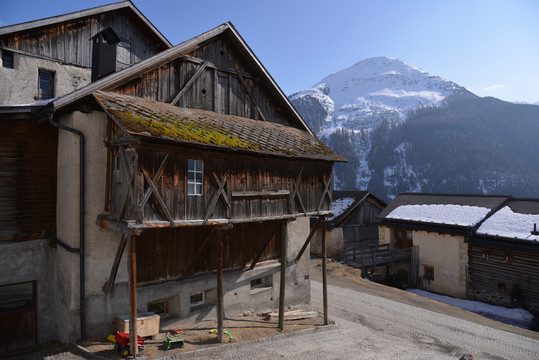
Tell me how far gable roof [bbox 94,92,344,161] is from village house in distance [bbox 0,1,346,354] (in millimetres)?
77

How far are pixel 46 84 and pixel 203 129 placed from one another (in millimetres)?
8826

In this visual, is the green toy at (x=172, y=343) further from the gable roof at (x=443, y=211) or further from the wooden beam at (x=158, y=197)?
the gable roof at (x=443, y=211)

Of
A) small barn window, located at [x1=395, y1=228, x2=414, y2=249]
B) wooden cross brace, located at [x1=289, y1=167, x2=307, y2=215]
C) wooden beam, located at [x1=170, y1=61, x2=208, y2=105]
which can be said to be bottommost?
small barn window, located at [x1=395, y1=228, x2=414, y2=249]

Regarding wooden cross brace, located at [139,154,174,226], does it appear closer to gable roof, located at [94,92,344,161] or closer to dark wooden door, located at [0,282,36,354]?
gable roof, located at [94,92,344,161]

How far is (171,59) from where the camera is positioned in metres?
13.1

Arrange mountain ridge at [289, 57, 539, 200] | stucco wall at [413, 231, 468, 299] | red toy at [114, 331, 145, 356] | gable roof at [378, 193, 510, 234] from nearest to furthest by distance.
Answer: red toy at [114, 331, 145, 356]
stucco wall at [413, 231, 468, 299]
gable roof at [378, 193, 510, 234]
mountain ridge at [289, 57, 539, 200]

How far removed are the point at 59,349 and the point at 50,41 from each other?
41.5ft

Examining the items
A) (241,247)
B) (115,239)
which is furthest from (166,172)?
(241,247)

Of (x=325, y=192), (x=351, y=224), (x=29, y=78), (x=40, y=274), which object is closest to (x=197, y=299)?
(x=40, y=274)

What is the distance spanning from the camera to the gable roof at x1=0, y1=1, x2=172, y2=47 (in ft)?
45.8

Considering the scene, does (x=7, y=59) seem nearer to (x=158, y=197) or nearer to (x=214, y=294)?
(x=158, y=197)

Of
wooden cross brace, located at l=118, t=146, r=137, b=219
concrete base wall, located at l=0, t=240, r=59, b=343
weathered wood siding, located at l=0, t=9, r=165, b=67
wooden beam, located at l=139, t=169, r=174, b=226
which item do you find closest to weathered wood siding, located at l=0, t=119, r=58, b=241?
concrete base wall, located at l=0, t=240, r=59, b=343

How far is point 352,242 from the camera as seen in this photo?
35.5 m

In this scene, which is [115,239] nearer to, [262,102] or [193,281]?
[193,281]
